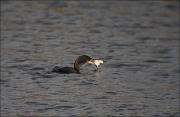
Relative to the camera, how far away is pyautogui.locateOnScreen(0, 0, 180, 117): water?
20.1m

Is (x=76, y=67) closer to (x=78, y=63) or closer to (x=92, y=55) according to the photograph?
(x=78, y=63)

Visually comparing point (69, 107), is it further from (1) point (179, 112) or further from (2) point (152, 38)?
(2) point (152, 38)

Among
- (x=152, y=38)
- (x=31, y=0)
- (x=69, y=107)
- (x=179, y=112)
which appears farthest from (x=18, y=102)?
(x=31, y=0)

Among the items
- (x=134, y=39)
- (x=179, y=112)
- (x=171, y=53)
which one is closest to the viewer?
(x=179, y=112)

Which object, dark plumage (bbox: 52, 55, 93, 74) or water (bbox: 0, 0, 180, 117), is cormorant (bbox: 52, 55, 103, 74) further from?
water (bbox: 0, 0, 180, 117)

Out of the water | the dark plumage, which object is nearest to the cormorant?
the dark plumage

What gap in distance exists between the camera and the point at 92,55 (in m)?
26.6

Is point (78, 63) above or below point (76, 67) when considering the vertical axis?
above

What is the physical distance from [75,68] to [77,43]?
4.64m

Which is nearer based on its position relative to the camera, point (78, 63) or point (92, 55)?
point (78, 63)

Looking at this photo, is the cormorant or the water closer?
the water

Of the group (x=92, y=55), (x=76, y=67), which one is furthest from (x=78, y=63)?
(x=92, y=55)

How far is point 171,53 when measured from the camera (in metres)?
27.7

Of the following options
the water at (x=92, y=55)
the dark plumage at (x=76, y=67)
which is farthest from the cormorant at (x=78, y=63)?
the water at (x=92, y=55)
